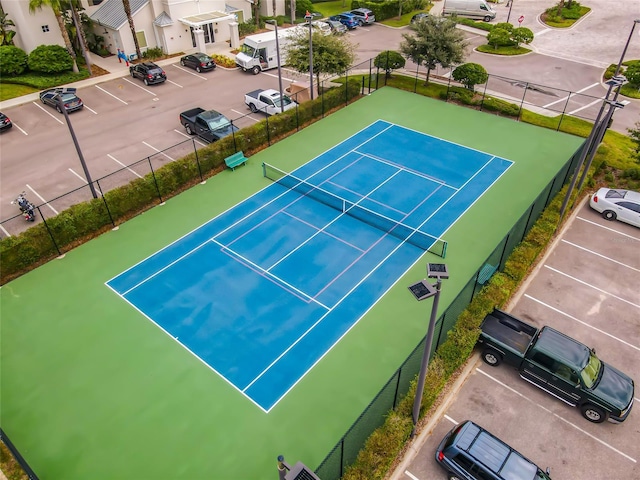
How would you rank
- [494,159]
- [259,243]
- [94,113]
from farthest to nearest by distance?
[94,113]
[494,159]
[259,243]

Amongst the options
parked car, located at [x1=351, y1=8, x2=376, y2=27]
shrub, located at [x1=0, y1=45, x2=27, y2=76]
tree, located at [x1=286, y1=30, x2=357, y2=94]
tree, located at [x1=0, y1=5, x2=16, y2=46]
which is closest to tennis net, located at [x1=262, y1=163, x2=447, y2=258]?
tree, located at [x1=286, y1=30, x2=357, y2=94]

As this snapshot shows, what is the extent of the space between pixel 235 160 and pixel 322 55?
11.0 meters

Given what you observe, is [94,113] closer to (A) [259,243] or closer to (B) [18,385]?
(A) [259,243]

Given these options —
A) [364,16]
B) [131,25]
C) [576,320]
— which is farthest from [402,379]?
[364,16]

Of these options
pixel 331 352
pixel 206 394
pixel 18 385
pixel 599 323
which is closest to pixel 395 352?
pixel 331 352

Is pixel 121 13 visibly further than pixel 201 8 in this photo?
No

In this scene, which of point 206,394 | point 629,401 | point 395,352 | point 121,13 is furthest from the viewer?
point 121,13

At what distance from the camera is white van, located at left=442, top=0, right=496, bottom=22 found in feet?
167

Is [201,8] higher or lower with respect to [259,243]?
higher

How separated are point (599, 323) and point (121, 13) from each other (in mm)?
41201

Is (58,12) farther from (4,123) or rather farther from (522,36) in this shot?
(522,36)

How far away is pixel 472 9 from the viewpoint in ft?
168

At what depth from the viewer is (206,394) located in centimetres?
1452

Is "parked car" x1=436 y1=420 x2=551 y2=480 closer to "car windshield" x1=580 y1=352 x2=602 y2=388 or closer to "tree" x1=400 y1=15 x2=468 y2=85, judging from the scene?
"car windshield" x1=580 y1=352 x2=602 y2=388
